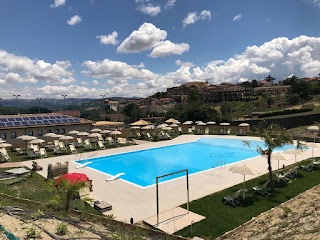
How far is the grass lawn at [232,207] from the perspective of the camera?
10.0 m

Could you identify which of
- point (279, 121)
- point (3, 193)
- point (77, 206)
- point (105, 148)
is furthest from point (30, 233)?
point (279, 121)

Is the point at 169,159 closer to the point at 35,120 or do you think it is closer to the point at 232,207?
the point at 232,207

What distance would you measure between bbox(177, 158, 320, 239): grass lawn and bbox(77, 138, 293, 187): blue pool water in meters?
4.73

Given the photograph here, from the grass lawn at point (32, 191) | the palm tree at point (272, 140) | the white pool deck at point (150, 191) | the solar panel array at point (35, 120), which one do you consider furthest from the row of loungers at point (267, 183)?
the solar panel array at point (35, 120)

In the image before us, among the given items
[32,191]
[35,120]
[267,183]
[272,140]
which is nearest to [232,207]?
[267,183]

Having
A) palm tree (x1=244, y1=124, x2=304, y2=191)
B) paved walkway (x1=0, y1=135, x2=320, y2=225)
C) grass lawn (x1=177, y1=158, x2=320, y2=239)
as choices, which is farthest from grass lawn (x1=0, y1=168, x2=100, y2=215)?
palm tree (x1=244, y1=124, x2=304, y2=191)

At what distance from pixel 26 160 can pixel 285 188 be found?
18.8m

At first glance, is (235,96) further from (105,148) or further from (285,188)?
(285,188)

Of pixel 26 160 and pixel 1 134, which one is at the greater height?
pixel 1 134

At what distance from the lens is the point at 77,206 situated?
39.9 feet

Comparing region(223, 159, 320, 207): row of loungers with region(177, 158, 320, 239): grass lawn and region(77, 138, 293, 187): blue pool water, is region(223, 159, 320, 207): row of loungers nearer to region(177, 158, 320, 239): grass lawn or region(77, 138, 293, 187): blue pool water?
region(177, 158, 320, 239): grass lawn

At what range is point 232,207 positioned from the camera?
11.9 meters

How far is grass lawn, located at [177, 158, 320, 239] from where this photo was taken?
10023 mm

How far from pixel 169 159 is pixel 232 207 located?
1267 cm
